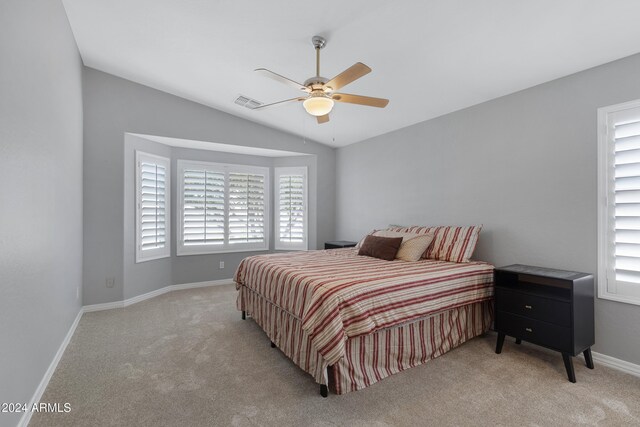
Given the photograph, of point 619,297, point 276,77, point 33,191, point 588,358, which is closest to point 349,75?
point 276,77

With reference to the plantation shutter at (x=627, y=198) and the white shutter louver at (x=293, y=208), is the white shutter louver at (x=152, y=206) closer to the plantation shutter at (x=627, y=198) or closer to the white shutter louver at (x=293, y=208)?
the white shutter louver at (x=293, y=208)

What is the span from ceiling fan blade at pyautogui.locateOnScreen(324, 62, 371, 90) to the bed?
4.87ft

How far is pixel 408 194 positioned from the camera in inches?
168

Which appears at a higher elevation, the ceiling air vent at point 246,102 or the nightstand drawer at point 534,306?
the ceiling air vent at point 246,102

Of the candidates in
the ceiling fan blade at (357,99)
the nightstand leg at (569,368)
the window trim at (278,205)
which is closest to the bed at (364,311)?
the nightstand leg at (569,368)

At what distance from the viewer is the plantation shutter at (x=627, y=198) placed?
7.59ft

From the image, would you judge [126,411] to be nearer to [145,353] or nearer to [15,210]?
[145,353]

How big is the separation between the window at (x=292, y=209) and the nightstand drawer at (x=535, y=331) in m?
3.48

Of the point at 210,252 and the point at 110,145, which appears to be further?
the point at 210,252

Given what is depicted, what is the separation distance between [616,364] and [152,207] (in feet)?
17.7

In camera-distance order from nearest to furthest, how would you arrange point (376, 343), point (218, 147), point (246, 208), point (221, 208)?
point (376, 343), point (218, 147), point (221, 208), point (246, 208)

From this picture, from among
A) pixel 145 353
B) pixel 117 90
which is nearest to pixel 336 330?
pixel 145 353

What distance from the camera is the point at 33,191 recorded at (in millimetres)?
1968

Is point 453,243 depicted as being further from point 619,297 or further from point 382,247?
point 619,297
